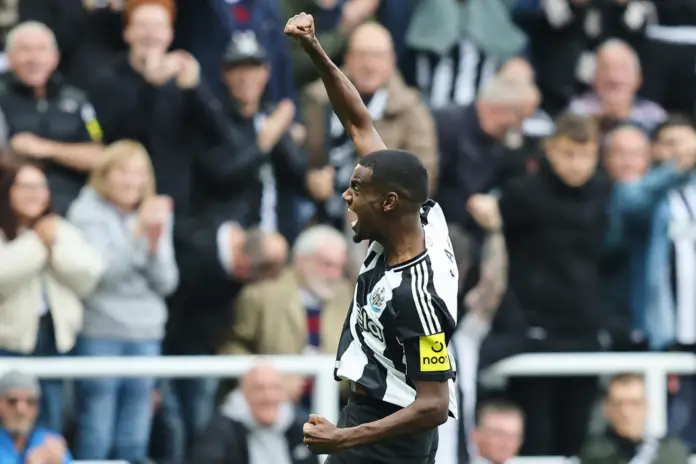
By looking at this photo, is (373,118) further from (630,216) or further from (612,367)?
(612,367)

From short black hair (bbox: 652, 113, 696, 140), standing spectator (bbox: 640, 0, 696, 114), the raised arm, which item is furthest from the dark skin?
standing spectator (bbox: 640, 0, 696, 114)

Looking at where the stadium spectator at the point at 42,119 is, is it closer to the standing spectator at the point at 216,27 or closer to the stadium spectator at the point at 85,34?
the stadium spectator at the point at 85,34

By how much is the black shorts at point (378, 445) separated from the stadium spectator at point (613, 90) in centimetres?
465

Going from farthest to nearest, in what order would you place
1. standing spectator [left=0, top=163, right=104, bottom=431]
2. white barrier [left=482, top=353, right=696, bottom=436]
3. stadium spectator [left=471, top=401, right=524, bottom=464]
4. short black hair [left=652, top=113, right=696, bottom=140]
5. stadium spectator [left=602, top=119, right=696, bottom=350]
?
1. short black hair [left=652, top=113, right=696, bottom=140]
2. stadium spectator [left=602, top=119, right=696, bottom=350]
3. white barrier [left=482, top=353, right=696, bottom=436]
4. stadium spectator [left=471, top=401, right=524, bottom=464]
5. standing spectator [left=0, top=163, right=104, bottom=431]

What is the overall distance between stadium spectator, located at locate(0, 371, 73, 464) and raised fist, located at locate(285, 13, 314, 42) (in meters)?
2.96

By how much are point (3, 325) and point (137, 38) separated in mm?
1762

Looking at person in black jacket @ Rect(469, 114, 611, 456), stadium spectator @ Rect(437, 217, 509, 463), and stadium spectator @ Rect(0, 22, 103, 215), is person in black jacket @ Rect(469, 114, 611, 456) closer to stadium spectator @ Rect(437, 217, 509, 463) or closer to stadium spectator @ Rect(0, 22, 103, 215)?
stadium spectator @ Rect(437, 217, 509, 463)

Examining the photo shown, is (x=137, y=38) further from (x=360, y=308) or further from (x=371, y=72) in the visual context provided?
(x=360, y=308)

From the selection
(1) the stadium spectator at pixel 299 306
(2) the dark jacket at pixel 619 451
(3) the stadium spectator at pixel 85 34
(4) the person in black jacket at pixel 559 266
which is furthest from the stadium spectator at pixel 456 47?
(2) the dark jacket at pixel 619 451

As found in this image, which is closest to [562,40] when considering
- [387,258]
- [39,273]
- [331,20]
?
[331,20]

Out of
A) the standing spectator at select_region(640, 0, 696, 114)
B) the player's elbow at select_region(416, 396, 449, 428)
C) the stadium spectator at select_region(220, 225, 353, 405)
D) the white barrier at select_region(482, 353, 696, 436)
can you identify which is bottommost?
the white barrier at select_region(482, 353, 696, 436)

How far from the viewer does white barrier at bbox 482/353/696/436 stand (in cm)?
975

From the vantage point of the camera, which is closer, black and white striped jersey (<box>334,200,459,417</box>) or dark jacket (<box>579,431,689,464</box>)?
black and white striped jersey (<box>334,200,459,417</box>)

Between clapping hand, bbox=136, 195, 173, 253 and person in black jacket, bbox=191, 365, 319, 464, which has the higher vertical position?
clapping hand, bbox=136, 195, 173, 253
